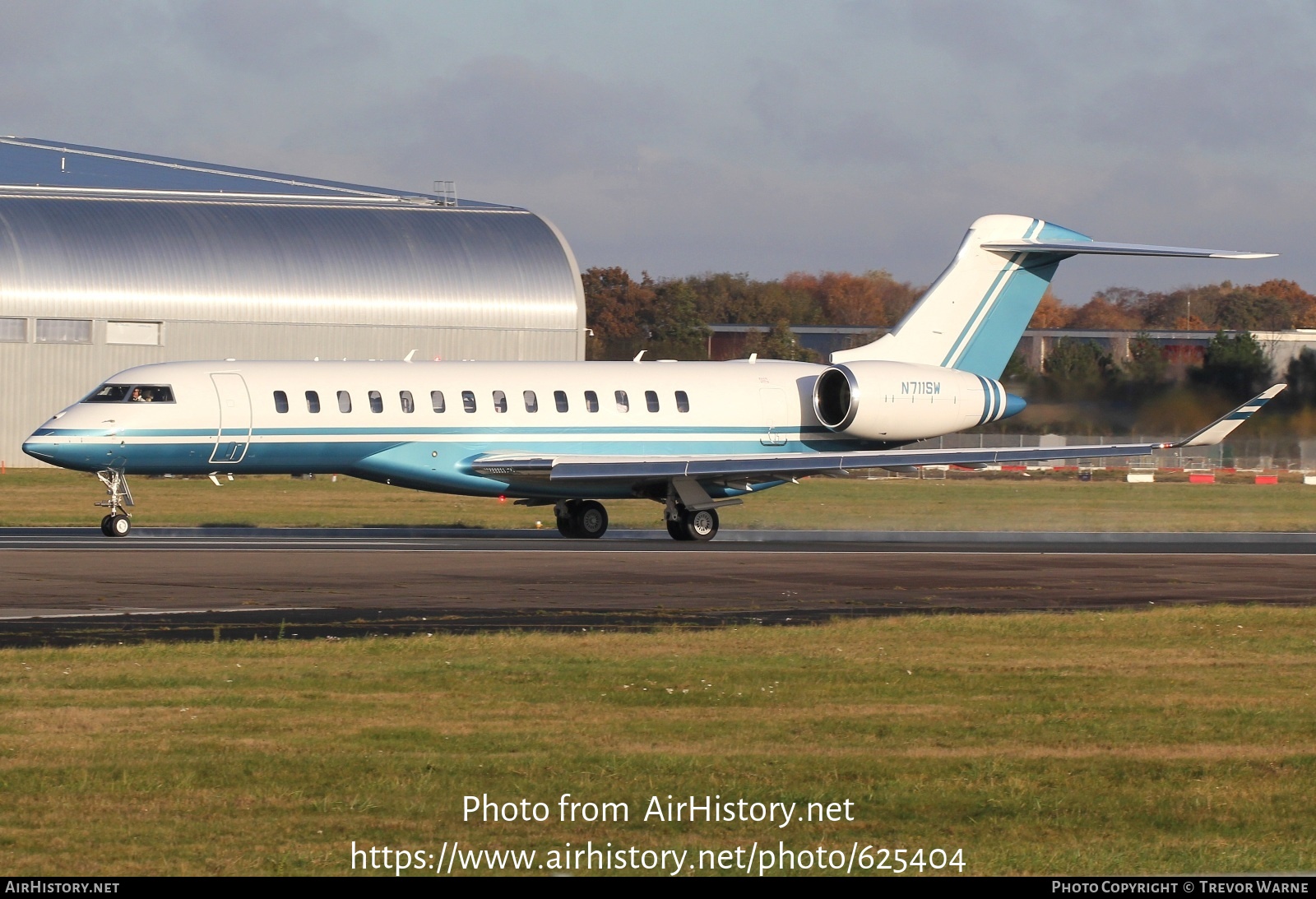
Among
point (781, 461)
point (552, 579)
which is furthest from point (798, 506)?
point (552, 579)

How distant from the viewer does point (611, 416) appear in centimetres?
3325

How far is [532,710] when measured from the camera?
40.2 ft

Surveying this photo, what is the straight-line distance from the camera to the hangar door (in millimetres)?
30078

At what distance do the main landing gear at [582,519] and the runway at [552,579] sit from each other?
58 centimetres

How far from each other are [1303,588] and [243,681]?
50.0 feet

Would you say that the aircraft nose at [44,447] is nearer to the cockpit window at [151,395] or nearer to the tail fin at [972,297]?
the cockpit window at [151,395]

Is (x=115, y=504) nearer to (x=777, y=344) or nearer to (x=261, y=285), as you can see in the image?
(x=261, y=285)

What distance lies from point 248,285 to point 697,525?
2993cm

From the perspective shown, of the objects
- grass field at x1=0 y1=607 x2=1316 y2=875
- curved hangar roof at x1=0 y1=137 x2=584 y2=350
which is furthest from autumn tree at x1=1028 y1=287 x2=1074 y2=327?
grass field at x1=0 y1=607 x2=1316 y2=875

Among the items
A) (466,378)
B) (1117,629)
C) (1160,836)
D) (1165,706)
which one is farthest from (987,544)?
(1160,836)

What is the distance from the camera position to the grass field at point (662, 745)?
27.8ft

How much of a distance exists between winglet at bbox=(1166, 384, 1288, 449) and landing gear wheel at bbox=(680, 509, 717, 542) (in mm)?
8414

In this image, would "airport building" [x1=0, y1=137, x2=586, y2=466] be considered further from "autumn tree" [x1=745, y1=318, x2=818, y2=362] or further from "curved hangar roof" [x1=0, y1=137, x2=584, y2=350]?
"autumn tree" [x1=745, y1=318, x2=818, y2=362]

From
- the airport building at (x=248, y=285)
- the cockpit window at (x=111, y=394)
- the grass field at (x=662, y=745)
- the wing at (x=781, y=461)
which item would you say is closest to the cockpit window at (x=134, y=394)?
the cockpit window at (x=111, y=394)
